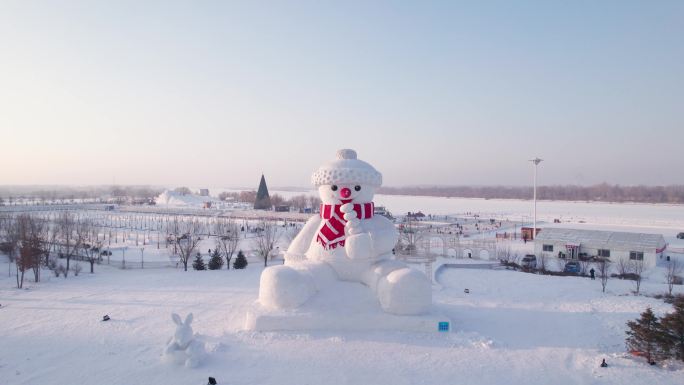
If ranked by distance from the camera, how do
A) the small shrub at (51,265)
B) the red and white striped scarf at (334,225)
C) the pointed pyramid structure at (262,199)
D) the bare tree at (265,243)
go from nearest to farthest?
→ the red and white striped scarf at (334,225) < the small shrub at (51,265) < the bare tree at (265,243) < the pointed pyramid structure at (262,199)

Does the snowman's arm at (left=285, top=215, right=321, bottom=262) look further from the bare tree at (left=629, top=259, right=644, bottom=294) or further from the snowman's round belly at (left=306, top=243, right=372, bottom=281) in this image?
the bare tree at (left=629, top=259, right=644, bottom=294)

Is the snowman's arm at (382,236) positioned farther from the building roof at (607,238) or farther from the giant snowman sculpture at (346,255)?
the building roof at (607,238)

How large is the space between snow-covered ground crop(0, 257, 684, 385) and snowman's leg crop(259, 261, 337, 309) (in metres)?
0.73

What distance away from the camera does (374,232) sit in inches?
405

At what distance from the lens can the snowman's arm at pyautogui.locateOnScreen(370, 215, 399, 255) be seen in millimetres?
10250

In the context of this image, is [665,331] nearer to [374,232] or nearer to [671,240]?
[374,232]

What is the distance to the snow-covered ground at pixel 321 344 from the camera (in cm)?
764

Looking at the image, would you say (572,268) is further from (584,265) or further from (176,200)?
(176,200)

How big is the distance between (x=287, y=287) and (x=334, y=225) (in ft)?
6.56

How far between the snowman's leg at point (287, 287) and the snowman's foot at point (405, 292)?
1.67 m

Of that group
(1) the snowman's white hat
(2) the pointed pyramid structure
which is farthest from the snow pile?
(1) the snowman's white hat

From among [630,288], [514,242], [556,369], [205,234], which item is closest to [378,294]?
[556,369]

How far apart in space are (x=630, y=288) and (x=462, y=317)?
28.3ft

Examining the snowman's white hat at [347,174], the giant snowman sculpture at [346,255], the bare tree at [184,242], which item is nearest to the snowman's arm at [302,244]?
the giant snowman sculpture at [346,255]
